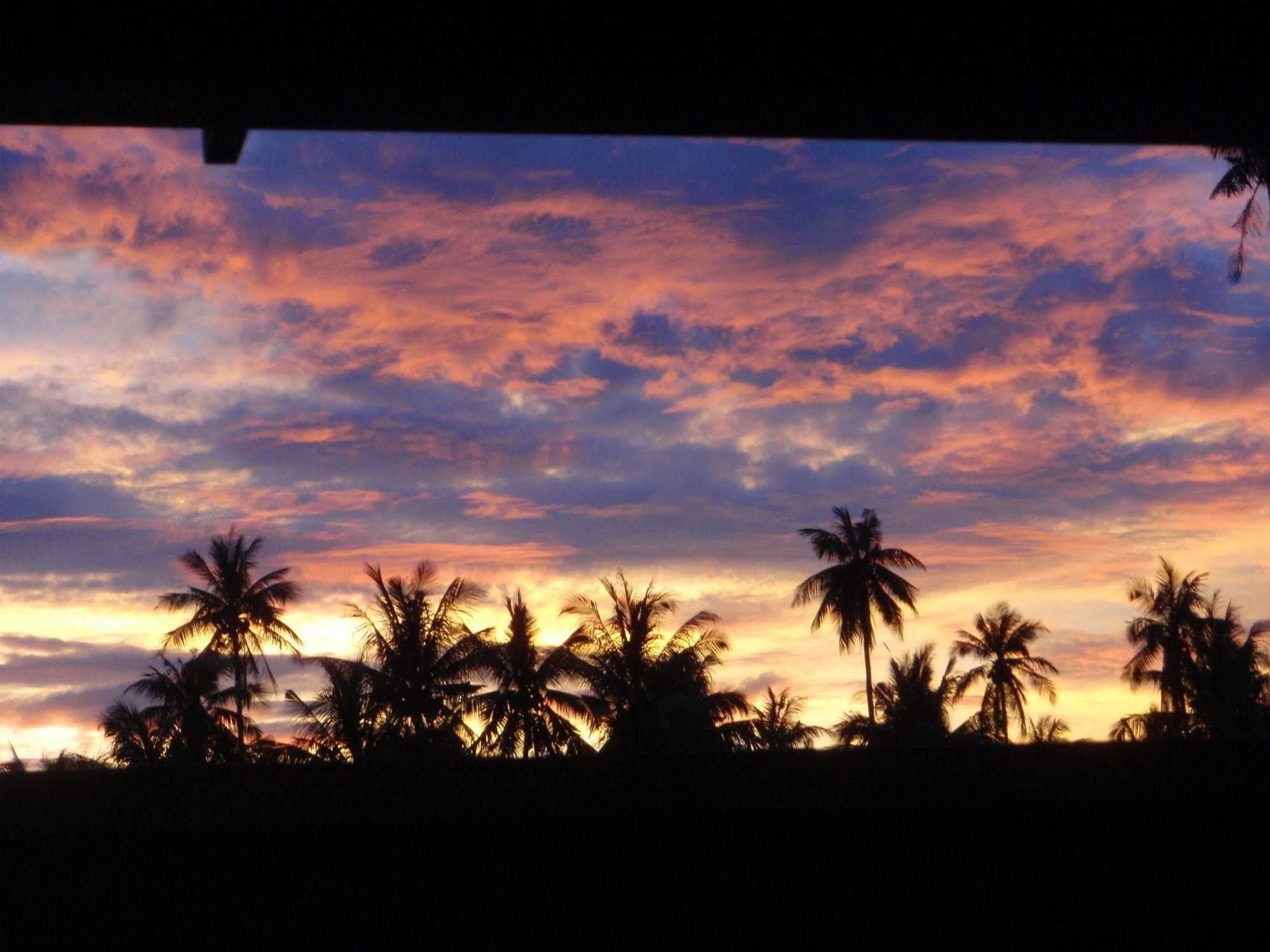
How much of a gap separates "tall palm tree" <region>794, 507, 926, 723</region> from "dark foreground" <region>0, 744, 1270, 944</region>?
4081 centimetres

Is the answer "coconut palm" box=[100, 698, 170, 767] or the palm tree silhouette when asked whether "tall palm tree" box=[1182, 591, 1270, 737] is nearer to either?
the palm tree silhouette

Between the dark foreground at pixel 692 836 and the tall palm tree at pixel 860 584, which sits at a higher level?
the tall palm tree at pixel 860 584

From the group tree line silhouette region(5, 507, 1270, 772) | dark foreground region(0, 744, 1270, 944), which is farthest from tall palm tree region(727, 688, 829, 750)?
dark foreground region(0, 744, 1270, 944)

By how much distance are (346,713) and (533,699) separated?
175 inches

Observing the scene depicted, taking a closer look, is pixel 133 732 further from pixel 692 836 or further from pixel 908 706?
pixel 692 836

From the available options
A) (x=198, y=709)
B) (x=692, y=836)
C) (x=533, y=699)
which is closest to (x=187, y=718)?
(x=198, y=709)

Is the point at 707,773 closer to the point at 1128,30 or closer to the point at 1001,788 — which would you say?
the point at 1001,788

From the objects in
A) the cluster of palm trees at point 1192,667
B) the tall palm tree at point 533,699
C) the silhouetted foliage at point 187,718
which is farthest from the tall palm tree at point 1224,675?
the silhouetted foliage at point 187,718

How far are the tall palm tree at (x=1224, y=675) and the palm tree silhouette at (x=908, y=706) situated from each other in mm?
7037

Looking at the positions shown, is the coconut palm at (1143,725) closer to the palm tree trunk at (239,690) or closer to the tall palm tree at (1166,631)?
the tall palm tree at (1166,631)

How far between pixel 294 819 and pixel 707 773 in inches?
29.0

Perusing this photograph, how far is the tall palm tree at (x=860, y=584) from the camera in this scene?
139 feet

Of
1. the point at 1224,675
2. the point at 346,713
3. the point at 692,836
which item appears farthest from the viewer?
the point at 1224,675

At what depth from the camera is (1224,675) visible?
115 ft
